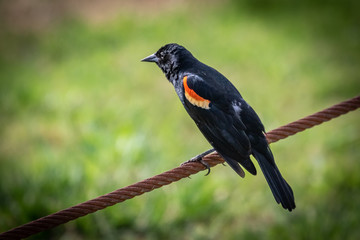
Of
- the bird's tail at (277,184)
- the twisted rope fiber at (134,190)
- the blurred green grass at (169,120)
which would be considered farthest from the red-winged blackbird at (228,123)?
the blurred green grass at (169,120)

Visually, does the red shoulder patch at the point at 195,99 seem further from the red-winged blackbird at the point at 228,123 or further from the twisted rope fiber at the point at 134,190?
the twisted rope fiber at the point at 134,190

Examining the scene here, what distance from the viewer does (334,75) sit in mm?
7879

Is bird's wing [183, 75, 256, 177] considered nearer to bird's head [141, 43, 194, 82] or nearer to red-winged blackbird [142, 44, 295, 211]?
red-winged blackbird [142, 44, 295, 211]

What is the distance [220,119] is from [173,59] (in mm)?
715

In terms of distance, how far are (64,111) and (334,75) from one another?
4.40 m

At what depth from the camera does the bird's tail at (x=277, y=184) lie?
270cm

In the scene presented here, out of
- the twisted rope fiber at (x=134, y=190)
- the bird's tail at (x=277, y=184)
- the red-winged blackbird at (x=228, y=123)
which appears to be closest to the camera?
the twisted rope fiber at (x=134, y=190)

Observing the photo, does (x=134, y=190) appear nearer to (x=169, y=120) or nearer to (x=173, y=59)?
(x=173, y=59)

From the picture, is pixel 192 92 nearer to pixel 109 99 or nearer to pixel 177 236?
pixel 177 236

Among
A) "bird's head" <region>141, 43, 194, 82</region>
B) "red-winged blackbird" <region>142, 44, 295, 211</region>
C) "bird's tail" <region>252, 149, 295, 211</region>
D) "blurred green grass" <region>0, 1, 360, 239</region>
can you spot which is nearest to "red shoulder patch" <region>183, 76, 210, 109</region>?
"red-winged blackbird" <region>142, 44, 295, 211</region>

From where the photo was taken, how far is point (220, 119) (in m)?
2.97

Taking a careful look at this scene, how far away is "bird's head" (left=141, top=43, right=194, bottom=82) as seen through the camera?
11.1 ft

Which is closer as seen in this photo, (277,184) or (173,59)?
(277,184)

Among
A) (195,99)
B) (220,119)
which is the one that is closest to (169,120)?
(195,99)
